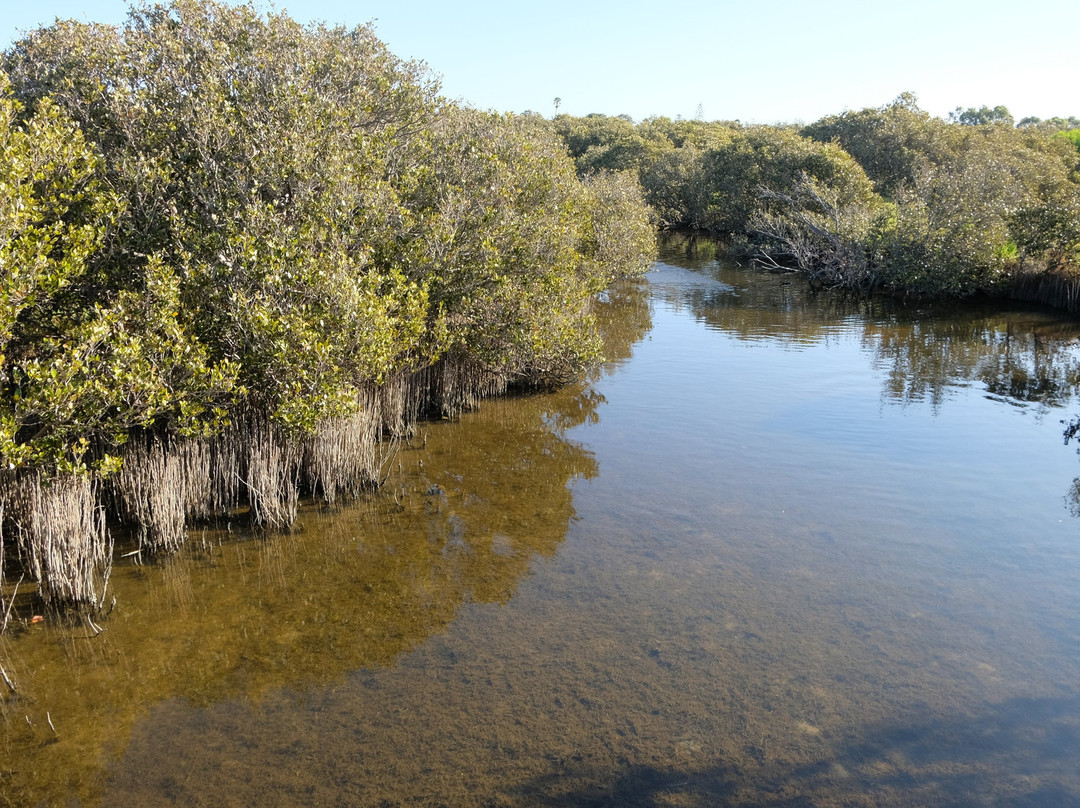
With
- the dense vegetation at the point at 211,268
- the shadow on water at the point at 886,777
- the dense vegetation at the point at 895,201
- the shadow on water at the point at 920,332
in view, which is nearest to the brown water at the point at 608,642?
the shadow on water at the point at 886,777

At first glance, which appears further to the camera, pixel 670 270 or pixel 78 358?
pixel 670 270

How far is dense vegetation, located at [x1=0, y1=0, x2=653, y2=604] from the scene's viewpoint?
28.4 feet

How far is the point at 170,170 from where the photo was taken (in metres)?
10.8

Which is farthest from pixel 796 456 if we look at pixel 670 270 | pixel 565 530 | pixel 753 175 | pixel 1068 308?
pixel 753 175

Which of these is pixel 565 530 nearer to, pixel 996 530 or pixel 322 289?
pixel 322 289

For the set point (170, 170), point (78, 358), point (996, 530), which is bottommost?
point (996, 530)

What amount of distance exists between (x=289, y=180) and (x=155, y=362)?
3878 mm

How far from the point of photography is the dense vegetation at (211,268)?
8.66 m

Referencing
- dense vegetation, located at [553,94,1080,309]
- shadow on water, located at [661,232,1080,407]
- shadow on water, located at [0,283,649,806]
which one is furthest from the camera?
dense vegetation, located at [553,94,1080,309]

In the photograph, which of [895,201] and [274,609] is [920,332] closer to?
[895,201]

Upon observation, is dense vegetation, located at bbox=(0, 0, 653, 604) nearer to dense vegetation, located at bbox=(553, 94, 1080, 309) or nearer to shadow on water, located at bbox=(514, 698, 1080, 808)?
shadow on water, located at bbox=(514, 698, 1080, 808)

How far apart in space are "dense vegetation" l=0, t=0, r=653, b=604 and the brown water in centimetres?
118

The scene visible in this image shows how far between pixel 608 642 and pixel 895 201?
35525 millimetres

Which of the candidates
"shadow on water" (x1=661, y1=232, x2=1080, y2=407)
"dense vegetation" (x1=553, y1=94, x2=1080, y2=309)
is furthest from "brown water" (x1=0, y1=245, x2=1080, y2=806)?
"dense vegetation" (x1=553, y1=94, x2=1080, y2=309)
